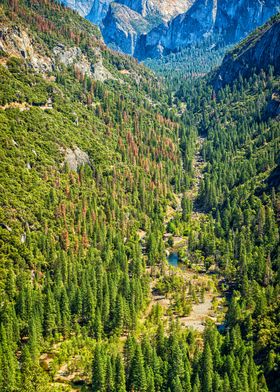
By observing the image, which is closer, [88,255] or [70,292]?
[70,292]

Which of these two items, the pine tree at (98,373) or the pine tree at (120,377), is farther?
the pine tree at (98,373)

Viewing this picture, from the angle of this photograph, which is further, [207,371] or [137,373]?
[137,373]

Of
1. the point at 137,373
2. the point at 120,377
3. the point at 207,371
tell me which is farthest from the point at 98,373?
the point at 207,371

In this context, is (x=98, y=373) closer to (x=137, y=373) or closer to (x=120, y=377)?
(x=120, y=377)

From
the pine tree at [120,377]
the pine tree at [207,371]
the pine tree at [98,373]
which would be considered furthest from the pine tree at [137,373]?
the pine tree at [207,371]

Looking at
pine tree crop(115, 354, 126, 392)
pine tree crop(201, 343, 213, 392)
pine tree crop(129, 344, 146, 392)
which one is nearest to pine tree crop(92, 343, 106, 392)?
pine tree crop(115, 354, 126, 392)

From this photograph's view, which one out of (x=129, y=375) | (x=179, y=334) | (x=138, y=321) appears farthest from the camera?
(x=138, y=321)

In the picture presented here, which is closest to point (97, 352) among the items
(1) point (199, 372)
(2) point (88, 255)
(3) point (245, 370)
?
(1) point (199, 372)

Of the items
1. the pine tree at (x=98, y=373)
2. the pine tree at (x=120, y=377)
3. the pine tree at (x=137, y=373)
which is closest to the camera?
the pine tree at (x=137, y=373)

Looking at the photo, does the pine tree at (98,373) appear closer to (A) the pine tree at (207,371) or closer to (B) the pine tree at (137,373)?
(B) the pine tree at (137,373)

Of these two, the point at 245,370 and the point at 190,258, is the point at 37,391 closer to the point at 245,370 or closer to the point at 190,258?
the point at 245,370

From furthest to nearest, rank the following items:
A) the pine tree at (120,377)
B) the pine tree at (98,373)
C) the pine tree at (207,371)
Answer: the pine tree at (98,373) → the pine tree at (120,377) → the pine tree at (207,371)
